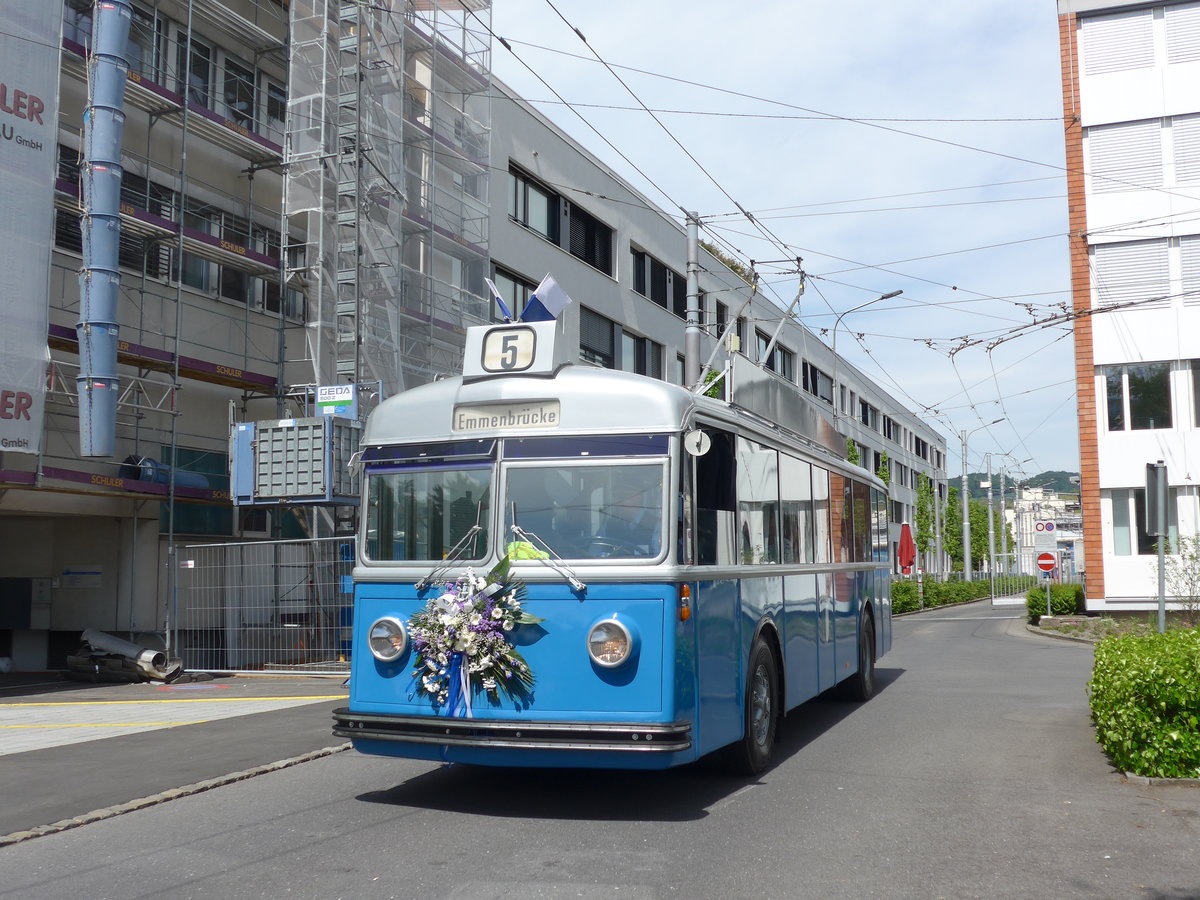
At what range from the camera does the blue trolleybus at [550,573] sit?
6.93 metres

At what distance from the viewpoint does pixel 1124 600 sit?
29.5 m

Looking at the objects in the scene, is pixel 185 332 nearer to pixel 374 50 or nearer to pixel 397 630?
pixel 374 50

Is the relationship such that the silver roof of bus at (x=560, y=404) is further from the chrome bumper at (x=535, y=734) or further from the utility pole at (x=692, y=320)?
the utility pole at (x=692, y=320)

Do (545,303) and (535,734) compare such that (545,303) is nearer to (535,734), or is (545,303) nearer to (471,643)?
(471,643)

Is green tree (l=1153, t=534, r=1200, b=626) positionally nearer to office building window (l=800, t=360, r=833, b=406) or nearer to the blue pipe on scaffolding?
the blue pipe on scaffolding

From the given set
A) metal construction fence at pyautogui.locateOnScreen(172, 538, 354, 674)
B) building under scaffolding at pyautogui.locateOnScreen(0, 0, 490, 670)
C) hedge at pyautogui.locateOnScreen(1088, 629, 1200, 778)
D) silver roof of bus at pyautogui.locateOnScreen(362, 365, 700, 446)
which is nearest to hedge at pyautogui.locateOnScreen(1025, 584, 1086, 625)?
building under scaffolding at pyautogui.locateOnScreen(0, 0, 490, 670)

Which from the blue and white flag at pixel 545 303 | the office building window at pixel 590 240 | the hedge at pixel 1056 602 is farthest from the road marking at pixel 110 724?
the hedge at pixel 1056 602

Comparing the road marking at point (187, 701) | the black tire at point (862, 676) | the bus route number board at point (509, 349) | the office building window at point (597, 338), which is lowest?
the road marking at point (187, 701)

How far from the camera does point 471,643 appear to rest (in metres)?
7.05

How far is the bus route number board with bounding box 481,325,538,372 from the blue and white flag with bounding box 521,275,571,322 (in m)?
0.27

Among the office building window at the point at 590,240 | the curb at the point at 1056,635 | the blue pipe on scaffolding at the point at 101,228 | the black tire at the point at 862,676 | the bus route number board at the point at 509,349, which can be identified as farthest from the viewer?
the office building window at the point at 590,240

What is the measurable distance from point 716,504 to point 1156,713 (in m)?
3.31

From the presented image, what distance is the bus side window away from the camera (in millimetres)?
7492

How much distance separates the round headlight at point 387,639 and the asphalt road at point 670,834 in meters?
0.97
